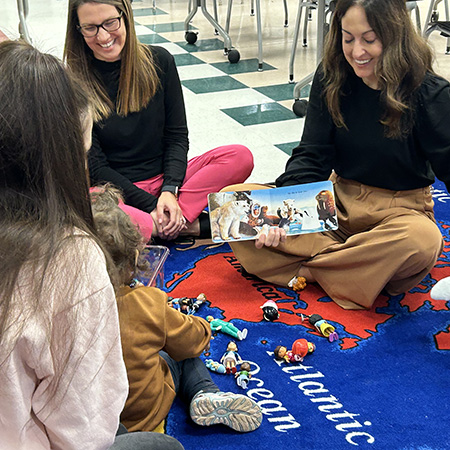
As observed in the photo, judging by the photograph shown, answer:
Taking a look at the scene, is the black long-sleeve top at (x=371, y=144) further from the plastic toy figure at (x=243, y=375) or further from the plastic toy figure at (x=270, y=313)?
the plastic toy figure at (x=243, y=375)

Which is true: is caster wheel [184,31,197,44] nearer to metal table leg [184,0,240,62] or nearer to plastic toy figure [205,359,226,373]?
metal table leg [184,0,240,62]

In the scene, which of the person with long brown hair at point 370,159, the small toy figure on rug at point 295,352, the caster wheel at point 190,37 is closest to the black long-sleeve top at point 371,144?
the person with long brown hair at point 370,159

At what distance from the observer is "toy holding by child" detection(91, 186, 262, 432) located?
1.32 metres

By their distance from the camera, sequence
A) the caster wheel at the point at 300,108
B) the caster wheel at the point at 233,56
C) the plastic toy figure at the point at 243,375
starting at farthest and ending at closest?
the caster wheel at the point at 233,56 < the caster wheel at the point at 300,108 < the plastic toy figure at the point at 243,375

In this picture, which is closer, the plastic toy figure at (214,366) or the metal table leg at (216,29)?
the plastic toy figure at (214,366)

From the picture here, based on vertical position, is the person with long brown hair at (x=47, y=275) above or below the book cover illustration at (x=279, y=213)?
above

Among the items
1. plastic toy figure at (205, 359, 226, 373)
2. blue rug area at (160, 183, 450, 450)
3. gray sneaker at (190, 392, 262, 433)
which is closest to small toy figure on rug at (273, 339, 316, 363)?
blue rug area at (160, 183, 450, 450)

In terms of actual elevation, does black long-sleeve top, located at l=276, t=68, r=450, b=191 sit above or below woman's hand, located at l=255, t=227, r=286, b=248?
above

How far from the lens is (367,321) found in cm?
189

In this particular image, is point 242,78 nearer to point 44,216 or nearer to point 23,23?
point 23,23

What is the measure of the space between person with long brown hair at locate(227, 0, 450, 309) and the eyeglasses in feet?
1.99

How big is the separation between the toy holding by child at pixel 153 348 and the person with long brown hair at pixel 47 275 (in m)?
0.38

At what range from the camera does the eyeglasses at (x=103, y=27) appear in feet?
6.84

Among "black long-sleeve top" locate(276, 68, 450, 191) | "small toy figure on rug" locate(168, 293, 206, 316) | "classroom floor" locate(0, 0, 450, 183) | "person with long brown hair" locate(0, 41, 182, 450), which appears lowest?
"classroom floor" locate(0, 0, 450, 183)
